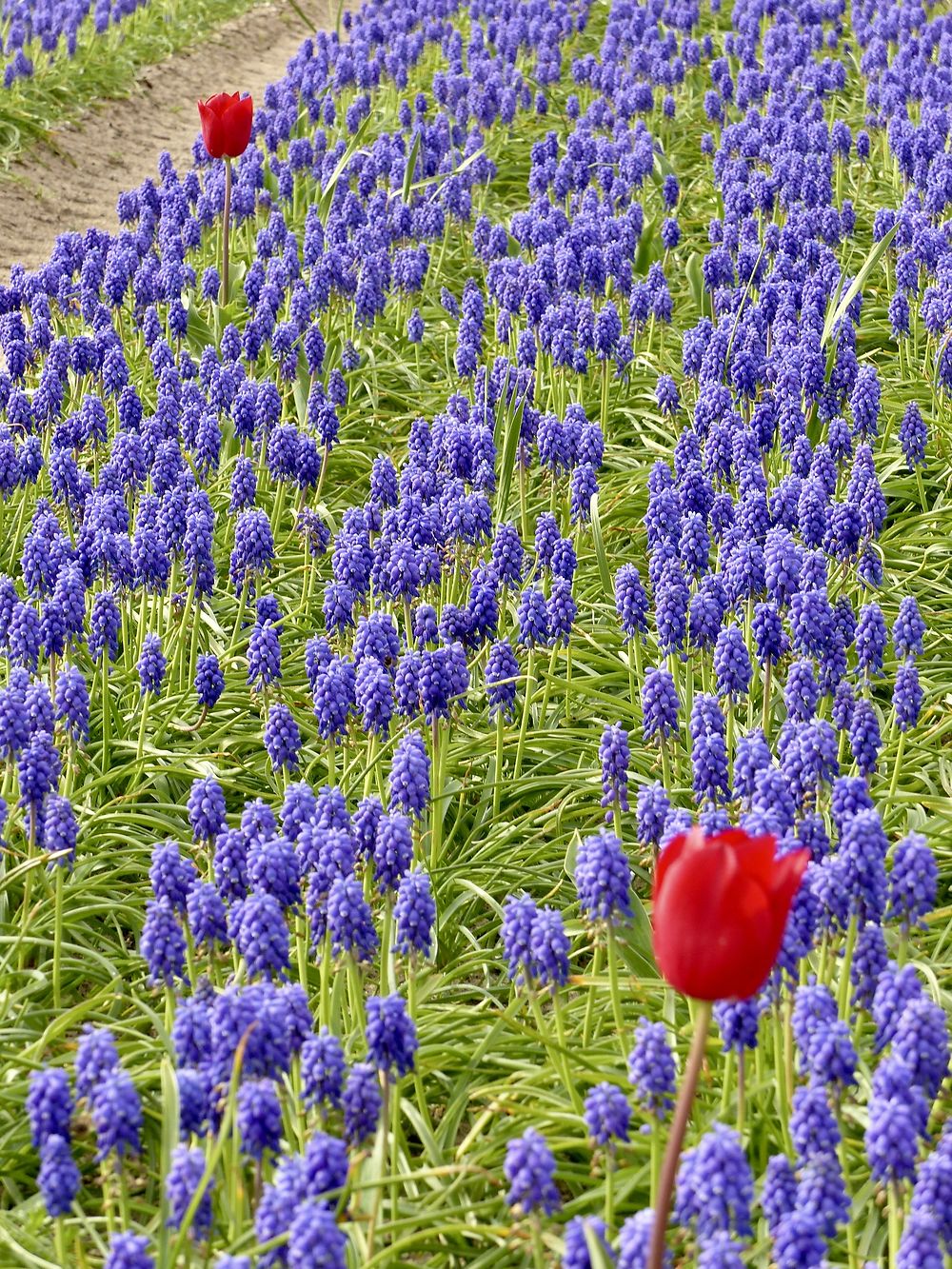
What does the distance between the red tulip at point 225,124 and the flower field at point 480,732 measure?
32 mm

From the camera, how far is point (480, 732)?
562cm

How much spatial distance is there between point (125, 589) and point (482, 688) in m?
1.29

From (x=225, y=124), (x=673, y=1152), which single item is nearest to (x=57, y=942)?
(x=673, y=1152)

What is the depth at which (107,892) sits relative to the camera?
486cm

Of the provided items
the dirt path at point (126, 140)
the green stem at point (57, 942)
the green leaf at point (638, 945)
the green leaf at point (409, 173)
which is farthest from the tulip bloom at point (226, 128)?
the green leaf at point (638, 945)

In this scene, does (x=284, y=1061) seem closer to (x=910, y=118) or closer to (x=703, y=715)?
(x=703, y=715)

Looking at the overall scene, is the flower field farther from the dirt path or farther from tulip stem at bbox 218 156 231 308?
the dirt path

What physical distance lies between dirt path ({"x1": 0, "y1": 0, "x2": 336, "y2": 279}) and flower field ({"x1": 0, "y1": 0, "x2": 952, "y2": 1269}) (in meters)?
2.32

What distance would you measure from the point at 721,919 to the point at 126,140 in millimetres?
13867

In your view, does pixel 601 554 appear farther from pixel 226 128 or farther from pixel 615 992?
pixel 226 128

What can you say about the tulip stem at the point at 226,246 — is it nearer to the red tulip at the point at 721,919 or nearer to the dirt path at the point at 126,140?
the dirt path at the point at 126,140

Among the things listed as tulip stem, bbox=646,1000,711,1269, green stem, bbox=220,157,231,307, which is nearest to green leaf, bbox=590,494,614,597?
green stem, bbox=220,157,231,307

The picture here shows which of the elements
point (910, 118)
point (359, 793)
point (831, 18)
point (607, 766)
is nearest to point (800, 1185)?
point (607, 766)

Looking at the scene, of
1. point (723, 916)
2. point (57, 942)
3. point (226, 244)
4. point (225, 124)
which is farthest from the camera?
point (226, 244)
